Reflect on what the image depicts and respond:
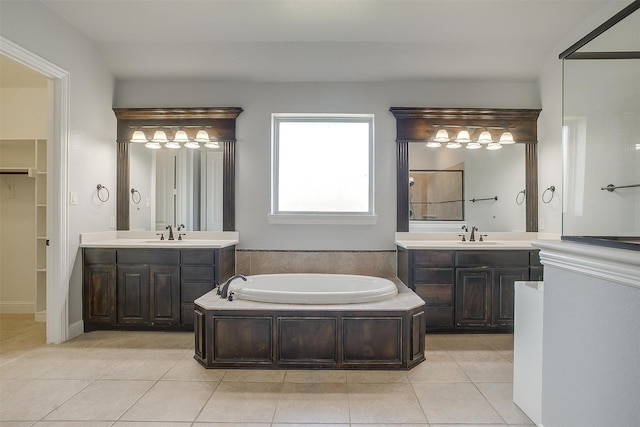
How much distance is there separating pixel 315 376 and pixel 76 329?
7.97ft

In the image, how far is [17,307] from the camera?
3.96 m

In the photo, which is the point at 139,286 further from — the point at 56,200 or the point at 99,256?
the point at 56,200

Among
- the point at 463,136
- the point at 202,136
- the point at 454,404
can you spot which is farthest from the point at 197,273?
the point at 463,136

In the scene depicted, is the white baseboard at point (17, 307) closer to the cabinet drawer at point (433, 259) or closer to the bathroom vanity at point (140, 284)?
the bathroom vanity at point (140, 284)

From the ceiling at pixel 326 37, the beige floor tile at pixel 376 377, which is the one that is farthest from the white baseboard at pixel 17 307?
the beige floor tile at pixel 376 377

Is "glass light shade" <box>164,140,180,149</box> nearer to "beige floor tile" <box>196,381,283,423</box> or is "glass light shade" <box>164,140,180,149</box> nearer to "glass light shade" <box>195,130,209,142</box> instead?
"glass light shade" <box>195,130,209,142</box>

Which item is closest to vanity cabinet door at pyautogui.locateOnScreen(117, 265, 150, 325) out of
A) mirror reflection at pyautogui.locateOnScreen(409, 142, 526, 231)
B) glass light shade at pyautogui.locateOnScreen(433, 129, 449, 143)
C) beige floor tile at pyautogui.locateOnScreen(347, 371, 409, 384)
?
beige floor tile at pyautogui.locateOnScreen(347, 371, 409, 384)

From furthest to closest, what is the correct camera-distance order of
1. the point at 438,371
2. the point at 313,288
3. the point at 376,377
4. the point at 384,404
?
the point at 313,288 < the point at 438,371 < the point at 376,377 < the point at 384,404

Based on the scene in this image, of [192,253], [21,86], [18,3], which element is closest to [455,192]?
[192,253]

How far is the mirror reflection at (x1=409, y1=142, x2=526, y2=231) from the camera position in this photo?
3.91 metres

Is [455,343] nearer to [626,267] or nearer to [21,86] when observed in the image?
[626,267]

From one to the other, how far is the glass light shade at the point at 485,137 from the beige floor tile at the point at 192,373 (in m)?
3.51

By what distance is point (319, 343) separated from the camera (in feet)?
8.39

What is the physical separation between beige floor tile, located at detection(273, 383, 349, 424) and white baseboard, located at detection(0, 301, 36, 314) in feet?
11.6
